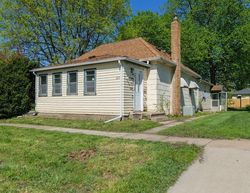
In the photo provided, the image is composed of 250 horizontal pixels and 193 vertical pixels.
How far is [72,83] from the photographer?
17844mm

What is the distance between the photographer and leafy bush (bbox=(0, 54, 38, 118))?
61.6ft

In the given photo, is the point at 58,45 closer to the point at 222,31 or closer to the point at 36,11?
the point at 36,11

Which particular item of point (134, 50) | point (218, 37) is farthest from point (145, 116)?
point (218, 37)

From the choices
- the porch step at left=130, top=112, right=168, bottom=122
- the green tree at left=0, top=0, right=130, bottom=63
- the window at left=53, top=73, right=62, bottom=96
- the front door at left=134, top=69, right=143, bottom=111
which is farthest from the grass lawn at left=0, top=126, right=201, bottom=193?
the green tree at left=0, top=0, right=130, bottom=63

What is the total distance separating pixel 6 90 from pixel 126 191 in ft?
51.5

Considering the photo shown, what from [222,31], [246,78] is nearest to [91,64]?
[222,31]

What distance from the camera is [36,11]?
31.0 m

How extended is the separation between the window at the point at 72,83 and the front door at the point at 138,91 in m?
3.40

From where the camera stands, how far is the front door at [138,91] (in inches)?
674

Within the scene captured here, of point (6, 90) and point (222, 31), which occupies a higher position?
point (222, 31)

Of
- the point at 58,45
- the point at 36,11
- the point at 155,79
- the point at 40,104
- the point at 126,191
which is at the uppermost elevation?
the point at 36,11

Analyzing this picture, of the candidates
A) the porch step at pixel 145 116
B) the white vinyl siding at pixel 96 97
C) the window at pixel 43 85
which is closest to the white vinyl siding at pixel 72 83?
the white vinyl siding at pixel 96 97

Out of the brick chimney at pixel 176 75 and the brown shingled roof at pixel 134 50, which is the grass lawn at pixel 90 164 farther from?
the brick chimney at pixel 176 75

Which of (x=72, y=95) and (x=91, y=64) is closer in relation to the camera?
(x=91, y=64)
